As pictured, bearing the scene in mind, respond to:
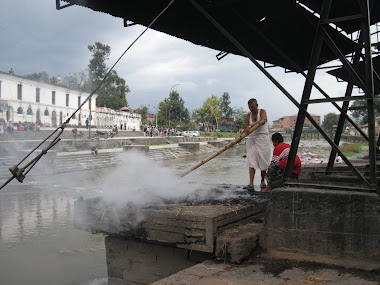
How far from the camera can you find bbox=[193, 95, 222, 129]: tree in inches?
3506

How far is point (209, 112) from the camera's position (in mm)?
90500

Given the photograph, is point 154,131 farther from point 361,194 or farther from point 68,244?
point 361,194

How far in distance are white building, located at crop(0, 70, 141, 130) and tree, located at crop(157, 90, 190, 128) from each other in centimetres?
1576

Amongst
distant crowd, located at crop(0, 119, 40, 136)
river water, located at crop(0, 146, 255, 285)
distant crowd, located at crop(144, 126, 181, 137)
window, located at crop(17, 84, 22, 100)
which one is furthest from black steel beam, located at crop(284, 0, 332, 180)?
distant crowd, located at crop(144, 126, 181, 137)

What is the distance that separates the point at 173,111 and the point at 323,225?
85707 millimetres

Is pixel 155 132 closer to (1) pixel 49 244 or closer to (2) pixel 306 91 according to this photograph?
(1) pixel 49 244

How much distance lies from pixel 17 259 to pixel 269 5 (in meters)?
6.36

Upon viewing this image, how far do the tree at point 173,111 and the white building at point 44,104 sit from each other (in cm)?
1576

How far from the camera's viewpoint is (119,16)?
4887mm

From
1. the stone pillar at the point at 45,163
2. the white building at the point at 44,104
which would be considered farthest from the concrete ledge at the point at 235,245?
the white building at the point at 44,104

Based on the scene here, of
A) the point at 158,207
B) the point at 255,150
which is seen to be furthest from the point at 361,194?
the point at 255,150

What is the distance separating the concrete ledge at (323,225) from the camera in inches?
125

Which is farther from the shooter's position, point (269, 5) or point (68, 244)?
point (68, 244)

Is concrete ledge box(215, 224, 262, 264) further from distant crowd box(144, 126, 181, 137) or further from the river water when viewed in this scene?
distant crowd box(144, 126, 181, 137)
